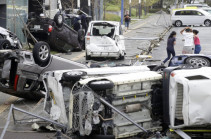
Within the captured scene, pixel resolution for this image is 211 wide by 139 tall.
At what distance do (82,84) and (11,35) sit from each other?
10871mm

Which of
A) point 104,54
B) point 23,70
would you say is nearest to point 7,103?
point 23,70

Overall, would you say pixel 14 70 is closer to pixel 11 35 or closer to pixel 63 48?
pixel 11 35

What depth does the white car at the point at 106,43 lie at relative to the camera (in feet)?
59.7

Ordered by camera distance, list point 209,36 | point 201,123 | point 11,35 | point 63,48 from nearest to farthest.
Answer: point 201,123
point 11,35
point 63,48
point 209,36

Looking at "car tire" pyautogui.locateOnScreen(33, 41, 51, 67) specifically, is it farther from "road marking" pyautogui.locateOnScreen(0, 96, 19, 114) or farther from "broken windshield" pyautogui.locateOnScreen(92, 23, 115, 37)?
"broken windshield" pyautogui.locateOnScreen(92, 23, 115, 37)

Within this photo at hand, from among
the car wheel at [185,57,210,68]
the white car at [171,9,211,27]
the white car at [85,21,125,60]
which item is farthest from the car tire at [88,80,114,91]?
the white car at [171,9,211,27]

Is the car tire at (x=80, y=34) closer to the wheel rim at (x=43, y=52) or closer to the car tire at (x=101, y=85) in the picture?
the wheel rim at (x=43, y=52)

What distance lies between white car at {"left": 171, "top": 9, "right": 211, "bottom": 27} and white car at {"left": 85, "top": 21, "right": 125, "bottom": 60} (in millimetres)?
23477

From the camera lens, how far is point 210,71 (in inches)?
300

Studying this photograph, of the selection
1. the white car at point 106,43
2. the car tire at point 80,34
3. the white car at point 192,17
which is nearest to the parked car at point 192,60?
the white car at point 106,43

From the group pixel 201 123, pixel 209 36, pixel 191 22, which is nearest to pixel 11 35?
pixel 201 123

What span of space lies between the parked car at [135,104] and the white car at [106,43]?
33.3ft

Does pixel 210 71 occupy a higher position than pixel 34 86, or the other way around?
pixel 210 71

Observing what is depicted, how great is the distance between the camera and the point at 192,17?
40812mm
